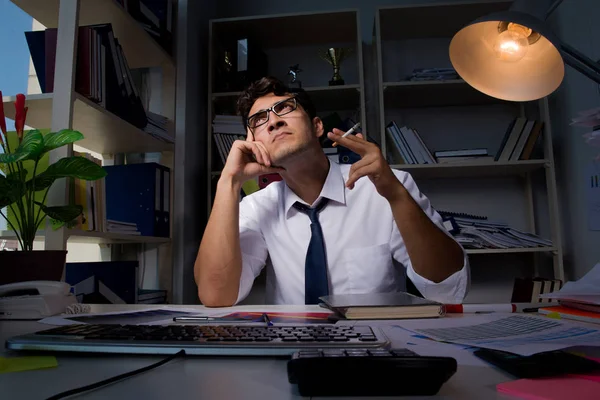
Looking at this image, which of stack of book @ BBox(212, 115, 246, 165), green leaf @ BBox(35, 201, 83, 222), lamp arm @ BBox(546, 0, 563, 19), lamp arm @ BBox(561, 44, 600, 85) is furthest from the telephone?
lamp arm @ BBox(546, 0, 563, 19)

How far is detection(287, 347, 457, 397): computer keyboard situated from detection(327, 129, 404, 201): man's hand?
2.40 feet

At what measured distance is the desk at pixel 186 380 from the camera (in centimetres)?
41

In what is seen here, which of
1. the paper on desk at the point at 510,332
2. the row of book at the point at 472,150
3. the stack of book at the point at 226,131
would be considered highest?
the stack of book at the point at 226,131

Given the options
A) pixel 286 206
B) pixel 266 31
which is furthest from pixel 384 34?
pixel 286 206

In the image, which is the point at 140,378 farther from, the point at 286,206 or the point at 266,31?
the point at 266,31

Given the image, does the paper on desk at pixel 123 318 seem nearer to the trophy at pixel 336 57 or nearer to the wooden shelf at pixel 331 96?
the wooden shelf at pixel 331 96

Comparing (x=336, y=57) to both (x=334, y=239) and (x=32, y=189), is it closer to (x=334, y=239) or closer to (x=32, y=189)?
(x=334, y=239)

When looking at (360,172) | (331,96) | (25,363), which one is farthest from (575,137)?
(25,363)

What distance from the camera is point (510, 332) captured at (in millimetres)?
644

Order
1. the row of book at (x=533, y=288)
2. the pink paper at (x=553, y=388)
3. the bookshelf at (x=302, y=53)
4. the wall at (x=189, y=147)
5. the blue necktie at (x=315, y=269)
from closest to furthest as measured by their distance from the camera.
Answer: the pink paper at (x=553, y=388) < the blue necktie at (x=315, y=269) < the row of book at (x=533, y=288) < the wall at (x=189, y=147) < the bookshelf at (x=302, y=53)

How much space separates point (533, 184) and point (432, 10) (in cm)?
113

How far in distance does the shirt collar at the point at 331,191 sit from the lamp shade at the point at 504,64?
0.58m

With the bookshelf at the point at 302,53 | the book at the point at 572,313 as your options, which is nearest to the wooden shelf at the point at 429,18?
the bookshelf at the point at 302,53

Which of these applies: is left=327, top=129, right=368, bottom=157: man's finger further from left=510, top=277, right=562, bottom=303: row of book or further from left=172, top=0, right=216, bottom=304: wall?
left=510, top=277, right=562, bottom=303: row of book
